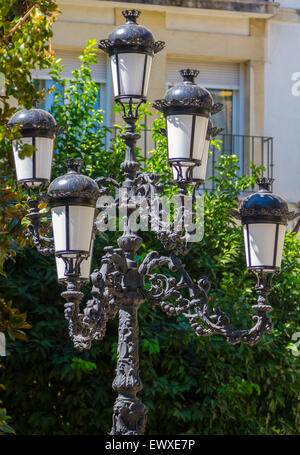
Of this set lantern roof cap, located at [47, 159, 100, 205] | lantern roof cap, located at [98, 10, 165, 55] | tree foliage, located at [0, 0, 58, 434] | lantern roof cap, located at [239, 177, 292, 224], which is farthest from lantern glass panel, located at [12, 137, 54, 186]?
lantern roof cap, located at [239, 177, 292, 224]

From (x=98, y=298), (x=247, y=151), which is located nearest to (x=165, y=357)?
(x=247, y=151)

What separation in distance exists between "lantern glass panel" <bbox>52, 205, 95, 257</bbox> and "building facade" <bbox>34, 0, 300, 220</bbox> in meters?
6.95

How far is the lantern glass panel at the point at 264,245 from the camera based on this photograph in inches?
262

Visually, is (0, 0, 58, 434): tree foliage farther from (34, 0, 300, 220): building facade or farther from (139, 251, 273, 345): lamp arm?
(34, 0, 300, 220): building facade

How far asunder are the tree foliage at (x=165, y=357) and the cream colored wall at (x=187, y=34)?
88.0 inches

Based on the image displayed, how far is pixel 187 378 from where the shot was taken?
10.4 m

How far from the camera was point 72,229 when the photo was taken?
6297 millimetres

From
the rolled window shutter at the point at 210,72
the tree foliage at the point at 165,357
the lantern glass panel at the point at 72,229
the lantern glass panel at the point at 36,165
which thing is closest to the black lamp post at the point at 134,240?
the lantern glass panel at the point at 72,229

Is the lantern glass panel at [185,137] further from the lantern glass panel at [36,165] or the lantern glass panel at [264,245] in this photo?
the lantern glass panel at [36,165]

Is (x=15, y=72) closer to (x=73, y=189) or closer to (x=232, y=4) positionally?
(x=73, y=189)

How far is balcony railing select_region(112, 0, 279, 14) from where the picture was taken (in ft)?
43.4

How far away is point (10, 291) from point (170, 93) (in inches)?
160

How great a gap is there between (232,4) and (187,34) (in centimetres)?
70

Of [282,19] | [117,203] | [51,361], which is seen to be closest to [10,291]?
[51,361]
